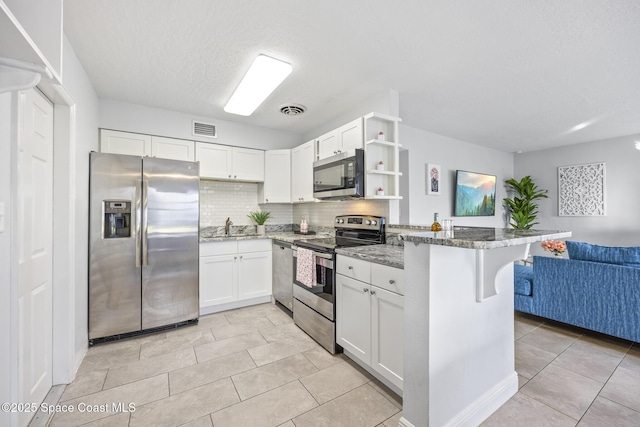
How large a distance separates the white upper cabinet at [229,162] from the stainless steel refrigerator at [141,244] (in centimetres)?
58

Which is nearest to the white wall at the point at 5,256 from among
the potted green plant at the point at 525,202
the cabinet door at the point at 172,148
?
the cabinet door at the point at 172,148

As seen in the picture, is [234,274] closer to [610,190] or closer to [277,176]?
[277,176]

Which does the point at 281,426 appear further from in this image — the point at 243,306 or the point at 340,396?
the point at 243,306

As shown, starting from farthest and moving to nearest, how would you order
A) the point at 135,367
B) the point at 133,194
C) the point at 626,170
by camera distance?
the point at 626,170 < the point at 133,194 < the point at 135,367

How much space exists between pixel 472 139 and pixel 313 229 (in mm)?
3439

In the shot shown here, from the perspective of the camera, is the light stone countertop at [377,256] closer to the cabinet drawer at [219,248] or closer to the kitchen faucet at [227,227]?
the cabinet drawer at [219,248]

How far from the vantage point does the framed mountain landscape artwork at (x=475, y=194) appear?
4941 mm

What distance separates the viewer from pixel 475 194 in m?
5.21

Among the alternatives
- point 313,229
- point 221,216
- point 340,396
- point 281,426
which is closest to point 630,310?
point 340,396

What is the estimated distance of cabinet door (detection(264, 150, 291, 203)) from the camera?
3.95 meters

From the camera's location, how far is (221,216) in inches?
154

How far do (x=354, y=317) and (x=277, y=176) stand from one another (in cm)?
246

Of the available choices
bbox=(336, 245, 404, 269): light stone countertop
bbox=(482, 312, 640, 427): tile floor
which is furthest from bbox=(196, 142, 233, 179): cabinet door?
bbox=(482, 312, 640, 427): tile floor

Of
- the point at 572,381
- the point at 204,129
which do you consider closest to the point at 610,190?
the point at 572,381
